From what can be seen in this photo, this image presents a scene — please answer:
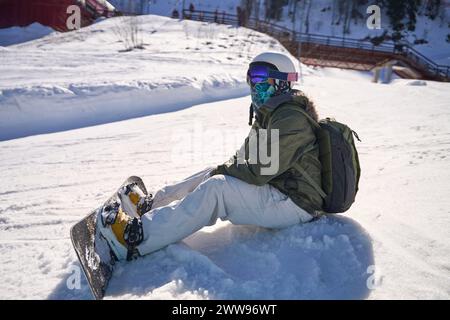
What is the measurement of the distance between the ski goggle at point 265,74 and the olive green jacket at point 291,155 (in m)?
0.22

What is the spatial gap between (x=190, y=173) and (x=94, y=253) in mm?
2074

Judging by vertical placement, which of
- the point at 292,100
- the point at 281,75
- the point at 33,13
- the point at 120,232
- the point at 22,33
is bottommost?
the point at 120,232

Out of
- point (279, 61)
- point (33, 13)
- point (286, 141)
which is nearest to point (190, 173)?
point (279, 61)

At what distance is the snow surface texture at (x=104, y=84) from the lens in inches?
241

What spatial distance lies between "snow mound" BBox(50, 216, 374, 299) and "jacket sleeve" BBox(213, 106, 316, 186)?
1.52 ft

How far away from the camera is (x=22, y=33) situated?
58.9ft

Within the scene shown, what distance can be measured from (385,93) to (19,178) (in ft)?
28.0

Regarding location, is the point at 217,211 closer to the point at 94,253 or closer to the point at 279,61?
the point at 94,253

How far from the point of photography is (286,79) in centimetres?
262

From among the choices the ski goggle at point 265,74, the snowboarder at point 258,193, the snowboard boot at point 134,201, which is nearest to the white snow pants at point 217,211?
the snowboarder at point 258,193

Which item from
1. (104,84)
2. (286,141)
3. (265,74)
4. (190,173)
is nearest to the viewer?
(286,141)

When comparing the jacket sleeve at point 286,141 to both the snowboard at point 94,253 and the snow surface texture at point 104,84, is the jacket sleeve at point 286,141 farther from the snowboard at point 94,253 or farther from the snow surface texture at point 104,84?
the snow surface texture at point 104,84

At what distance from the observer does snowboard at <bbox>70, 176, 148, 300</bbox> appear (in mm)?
2020
